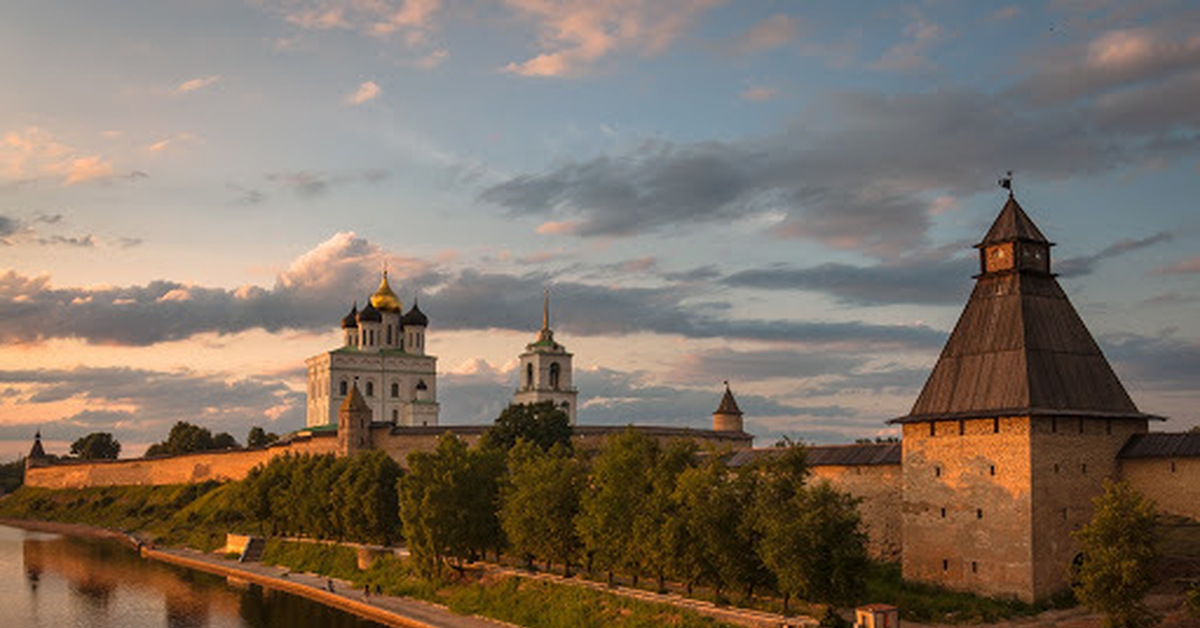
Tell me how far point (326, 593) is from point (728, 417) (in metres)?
33.2

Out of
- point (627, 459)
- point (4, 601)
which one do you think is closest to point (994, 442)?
point (627, 459)

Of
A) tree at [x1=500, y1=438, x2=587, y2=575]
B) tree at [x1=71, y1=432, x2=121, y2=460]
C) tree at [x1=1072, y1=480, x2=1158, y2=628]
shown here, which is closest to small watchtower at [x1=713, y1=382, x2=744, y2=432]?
tree at [x1=500, y1=438, x2=587, y2=575]

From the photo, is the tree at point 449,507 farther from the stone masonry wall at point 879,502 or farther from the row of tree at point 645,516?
the stone masonry wall at point 879,502

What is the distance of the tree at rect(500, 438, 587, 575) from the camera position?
3719 centimetres

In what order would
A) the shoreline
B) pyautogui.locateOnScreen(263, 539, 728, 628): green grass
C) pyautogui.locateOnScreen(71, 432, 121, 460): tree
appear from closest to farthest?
pyautogui.locateOnScreen(263, 539, 728, 628): green grass → the shoreline → pyautogui.locateOnScreen(71, 432, 121, 460): tree

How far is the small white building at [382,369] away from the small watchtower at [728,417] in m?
28.9

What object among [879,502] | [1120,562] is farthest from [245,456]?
[1120,562]

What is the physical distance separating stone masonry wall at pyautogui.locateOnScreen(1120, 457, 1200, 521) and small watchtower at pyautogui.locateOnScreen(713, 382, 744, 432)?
4195 cm

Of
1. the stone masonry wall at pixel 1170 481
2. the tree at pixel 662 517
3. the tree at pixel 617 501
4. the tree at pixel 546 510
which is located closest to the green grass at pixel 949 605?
the stone masonry wall at pixel 1170 481

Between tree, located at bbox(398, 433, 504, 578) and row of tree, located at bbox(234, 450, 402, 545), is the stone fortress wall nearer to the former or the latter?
row of tree, located at bbox(234, 450, 402, 545)

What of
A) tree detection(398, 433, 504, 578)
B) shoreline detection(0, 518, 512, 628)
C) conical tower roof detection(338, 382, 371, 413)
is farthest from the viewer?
conical tower roof detection(338, 382, 371, 413)

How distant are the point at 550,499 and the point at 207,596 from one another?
18.7 metres

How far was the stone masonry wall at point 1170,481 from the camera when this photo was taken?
2850 centimetres

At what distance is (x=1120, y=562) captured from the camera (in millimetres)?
24719
